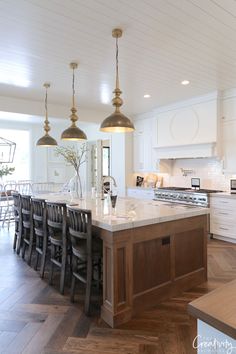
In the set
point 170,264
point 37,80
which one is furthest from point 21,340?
point 37,80

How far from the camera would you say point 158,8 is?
2.40m

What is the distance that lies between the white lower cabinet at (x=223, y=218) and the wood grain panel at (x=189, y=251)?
1.80 meters

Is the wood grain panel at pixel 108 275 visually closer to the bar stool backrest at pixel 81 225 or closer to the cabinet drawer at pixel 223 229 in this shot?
the bar stool backrest at pixel 81 225

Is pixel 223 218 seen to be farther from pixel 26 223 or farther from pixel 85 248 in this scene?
pixel 26 223

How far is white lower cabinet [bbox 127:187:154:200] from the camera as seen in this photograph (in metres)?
6.34

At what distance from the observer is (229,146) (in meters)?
5.01

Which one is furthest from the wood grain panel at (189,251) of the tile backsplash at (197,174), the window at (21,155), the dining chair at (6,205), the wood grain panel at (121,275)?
the window at (21,155)

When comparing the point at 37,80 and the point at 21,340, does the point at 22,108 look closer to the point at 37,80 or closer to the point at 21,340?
the point at 37,80

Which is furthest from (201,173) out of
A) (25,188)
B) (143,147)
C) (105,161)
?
(25,188)

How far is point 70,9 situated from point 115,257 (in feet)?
7.66

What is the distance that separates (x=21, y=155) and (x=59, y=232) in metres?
5.47

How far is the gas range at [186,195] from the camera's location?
5.09 meters

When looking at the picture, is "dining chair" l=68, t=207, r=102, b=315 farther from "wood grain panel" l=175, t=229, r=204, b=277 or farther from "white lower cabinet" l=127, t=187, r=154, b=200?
"white lower cabinet" l=127, t=187, r=154, b=200

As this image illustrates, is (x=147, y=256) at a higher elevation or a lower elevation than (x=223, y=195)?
lower
